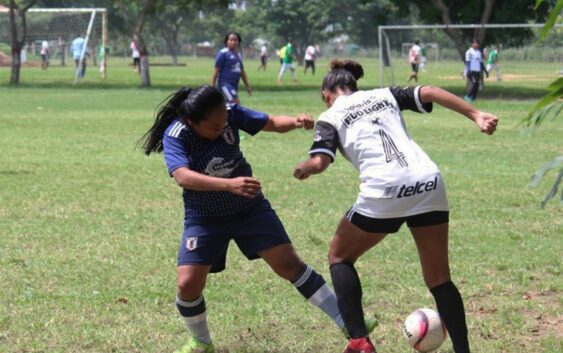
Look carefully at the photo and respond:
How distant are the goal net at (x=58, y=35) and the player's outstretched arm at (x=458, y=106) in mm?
34532

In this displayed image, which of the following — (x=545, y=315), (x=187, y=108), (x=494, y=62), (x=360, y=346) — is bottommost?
(x=494, y=62)

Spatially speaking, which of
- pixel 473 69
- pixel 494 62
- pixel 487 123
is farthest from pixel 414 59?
pixel 487 123

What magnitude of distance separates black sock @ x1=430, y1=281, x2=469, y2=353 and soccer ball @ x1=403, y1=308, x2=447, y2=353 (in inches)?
5.2

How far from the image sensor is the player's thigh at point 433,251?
5031mm

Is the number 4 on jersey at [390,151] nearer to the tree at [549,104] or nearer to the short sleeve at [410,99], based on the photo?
the short sleeve at [410,99]

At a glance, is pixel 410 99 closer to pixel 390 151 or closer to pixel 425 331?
pixel 390 151

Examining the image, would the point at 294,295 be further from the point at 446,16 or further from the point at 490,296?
the point at 446,16

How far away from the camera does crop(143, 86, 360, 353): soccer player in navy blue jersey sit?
17.2ft

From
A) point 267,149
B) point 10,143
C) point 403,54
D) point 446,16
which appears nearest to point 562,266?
point 267,149

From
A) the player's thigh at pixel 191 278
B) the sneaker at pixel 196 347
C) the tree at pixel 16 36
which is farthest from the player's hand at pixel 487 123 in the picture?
the tree at pixel 16 36

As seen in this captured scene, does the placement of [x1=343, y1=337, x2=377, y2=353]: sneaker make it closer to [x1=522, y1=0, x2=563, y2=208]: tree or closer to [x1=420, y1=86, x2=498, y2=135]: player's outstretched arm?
[x1=420, y1=86, x2=498, y2=135]: player's outstretched arm

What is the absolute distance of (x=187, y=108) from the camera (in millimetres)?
5184

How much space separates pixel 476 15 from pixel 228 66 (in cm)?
1859

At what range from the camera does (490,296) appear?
6.86 metres
